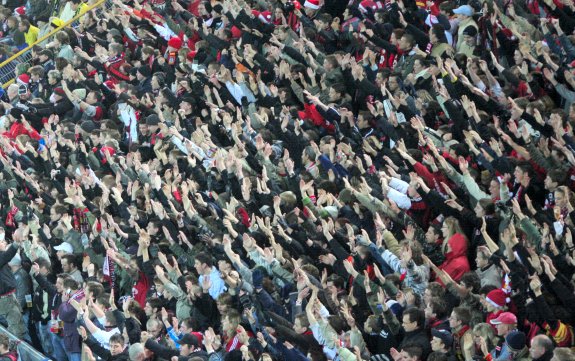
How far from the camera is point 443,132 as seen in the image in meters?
15.8

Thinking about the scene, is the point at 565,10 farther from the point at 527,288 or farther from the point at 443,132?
the point at 527,288

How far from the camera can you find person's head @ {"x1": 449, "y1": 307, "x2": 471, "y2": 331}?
41.2ft

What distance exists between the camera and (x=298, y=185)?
54.0 feet

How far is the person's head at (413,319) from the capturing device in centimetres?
1281

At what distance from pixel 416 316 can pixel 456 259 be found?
4.28 ft

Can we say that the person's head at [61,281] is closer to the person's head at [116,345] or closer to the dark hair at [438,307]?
the person's head at [116,345]

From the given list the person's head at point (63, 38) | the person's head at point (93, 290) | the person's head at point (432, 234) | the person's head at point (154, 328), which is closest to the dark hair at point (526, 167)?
the person's head at point (432, 234)

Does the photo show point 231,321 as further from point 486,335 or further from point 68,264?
point 68,264

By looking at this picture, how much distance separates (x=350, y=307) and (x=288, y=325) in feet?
2.07

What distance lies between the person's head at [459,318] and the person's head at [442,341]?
135 millimetres

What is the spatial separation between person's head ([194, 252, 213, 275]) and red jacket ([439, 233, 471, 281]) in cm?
256

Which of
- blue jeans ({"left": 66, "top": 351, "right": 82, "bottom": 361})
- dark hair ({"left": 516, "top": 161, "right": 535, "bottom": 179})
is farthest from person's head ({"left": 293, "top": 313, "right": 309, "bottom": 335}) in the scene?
blue jeans ({"left": 66, "top": 351, "right": 82, "bottom": 361})

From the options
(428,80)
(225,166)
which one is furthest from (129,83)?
(428,80)

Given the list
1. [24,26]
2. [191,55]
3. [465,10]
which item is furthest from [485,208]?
[24,26]
